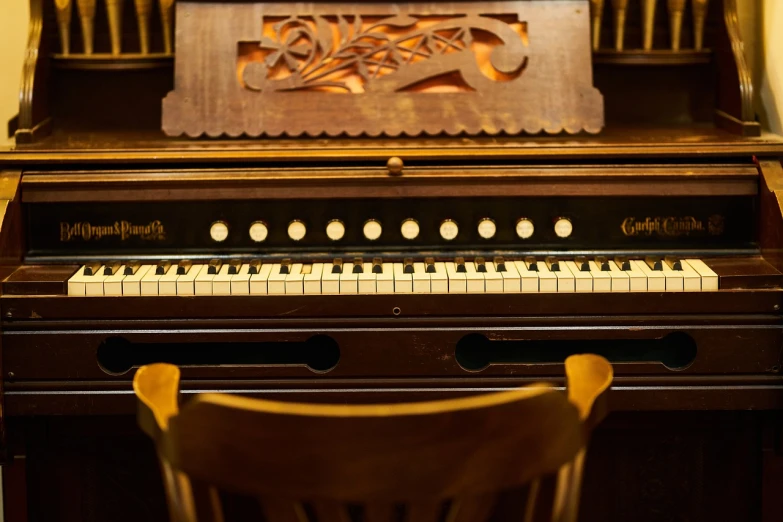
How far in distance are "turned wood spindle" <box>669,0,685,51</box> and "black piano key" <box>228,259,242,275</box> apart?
4.45 feet

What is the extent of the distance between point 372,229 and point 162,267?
0.49 meters

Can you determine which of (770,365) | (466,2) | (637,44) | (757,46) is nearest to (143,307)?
(466,2)

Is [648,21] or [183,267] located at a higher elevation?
[648,21]

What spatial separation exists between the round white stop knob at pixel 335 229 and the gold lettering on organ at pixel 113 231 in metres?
0.39

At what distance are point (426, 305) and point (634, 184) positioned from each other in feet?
1.88

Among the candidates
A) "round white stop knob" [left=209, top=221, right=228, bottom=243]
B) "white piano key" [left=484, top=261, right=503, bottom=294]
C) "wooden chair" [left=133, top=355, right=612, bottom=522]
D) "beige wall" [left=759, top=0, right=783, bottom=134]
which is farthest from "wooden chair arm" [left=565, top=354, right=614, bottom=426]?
"beige wall" [left=759, top=0, right=783, bottom=134]

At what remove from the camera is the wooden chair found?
1.08m

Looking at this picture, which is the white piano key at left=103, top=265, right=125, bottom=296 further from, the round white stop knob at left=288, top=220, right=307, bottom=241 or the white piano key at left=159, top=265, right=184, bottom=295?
the round white stop knob at left=288, top=220, right=307, bottom=241

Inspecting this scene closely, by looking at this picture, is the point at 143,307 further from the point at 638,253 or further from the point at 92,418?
the point at 638,253

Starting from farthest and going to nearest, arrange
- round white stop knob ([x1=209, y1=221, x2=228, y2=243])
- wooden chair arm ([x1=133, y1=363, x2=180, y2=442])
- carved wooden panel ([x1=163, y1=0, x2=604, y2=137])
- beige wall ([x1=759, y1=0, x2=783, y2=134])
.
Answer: beige wall ([x1=759, y1=0, x2=783, y2=134]) < carved wooden panel ([x1=163, y1=0, x2=604, y2=137]) < round white stop knob ([x1=209, y1=221, x2=228, y2=243]) < wooden chair arm ([x1=133, y1=363, x2=180, y2=442])

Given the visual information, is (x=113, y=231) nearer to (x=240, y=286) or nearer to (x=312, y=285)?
(x=240, y=286)

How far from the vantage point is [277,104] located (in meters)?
2.47

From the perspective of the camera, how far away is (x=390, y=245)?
2.32 m

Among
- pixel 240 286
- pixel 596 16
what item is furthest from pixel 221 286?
pixel 596 16
